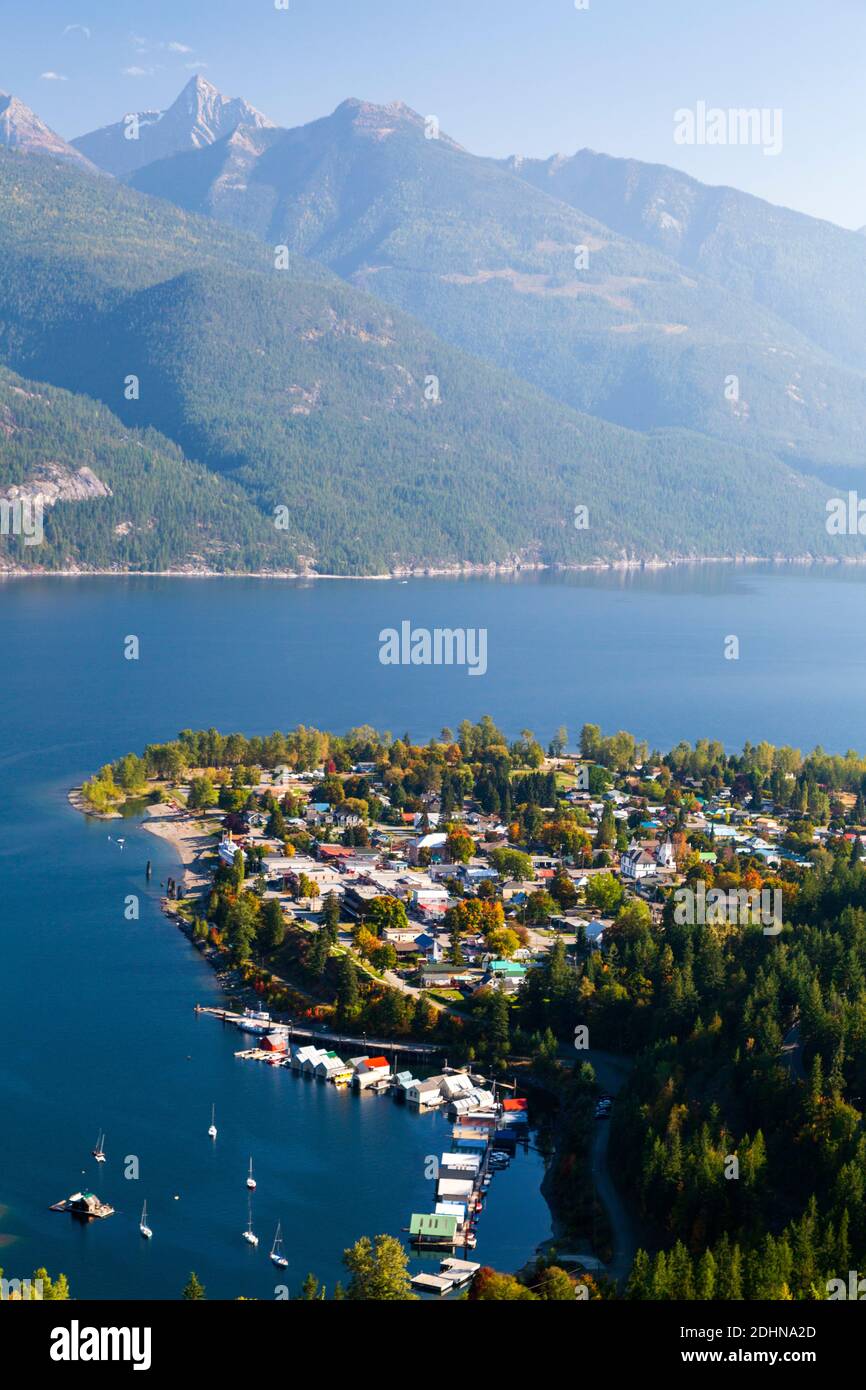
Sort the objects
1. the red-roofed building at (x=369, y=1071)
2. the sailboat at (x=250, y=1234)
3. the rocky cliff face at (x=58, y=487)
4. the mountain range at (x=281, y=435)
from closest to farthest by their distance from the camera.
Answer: the sailboat at (x=250, y=1234), the red-roofed building at (x=369, y=1071), the rocky cliff face at (x=58, y=487), the mountain range at (x=281, y=435)

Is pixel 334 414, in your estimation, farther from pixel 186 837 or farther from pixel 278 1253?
pixel 278 1253

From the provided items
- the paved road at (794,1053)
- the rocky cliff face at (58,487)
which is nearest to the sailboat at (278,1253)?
the paved road at (794,1053)

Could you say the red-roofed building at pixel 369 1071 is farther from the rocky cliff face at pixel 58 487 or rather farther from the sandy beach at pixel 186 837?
the rocky cliff face at pixel 58 487

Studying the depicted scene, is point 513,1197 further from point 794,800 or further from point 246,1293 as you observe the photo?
point 794,800

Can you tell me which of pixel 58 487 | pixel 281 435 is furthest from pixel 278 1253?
pixel 281 435

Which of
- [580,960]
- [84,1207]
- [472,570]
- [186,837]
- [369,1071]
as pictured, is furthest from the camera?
[472,570]
